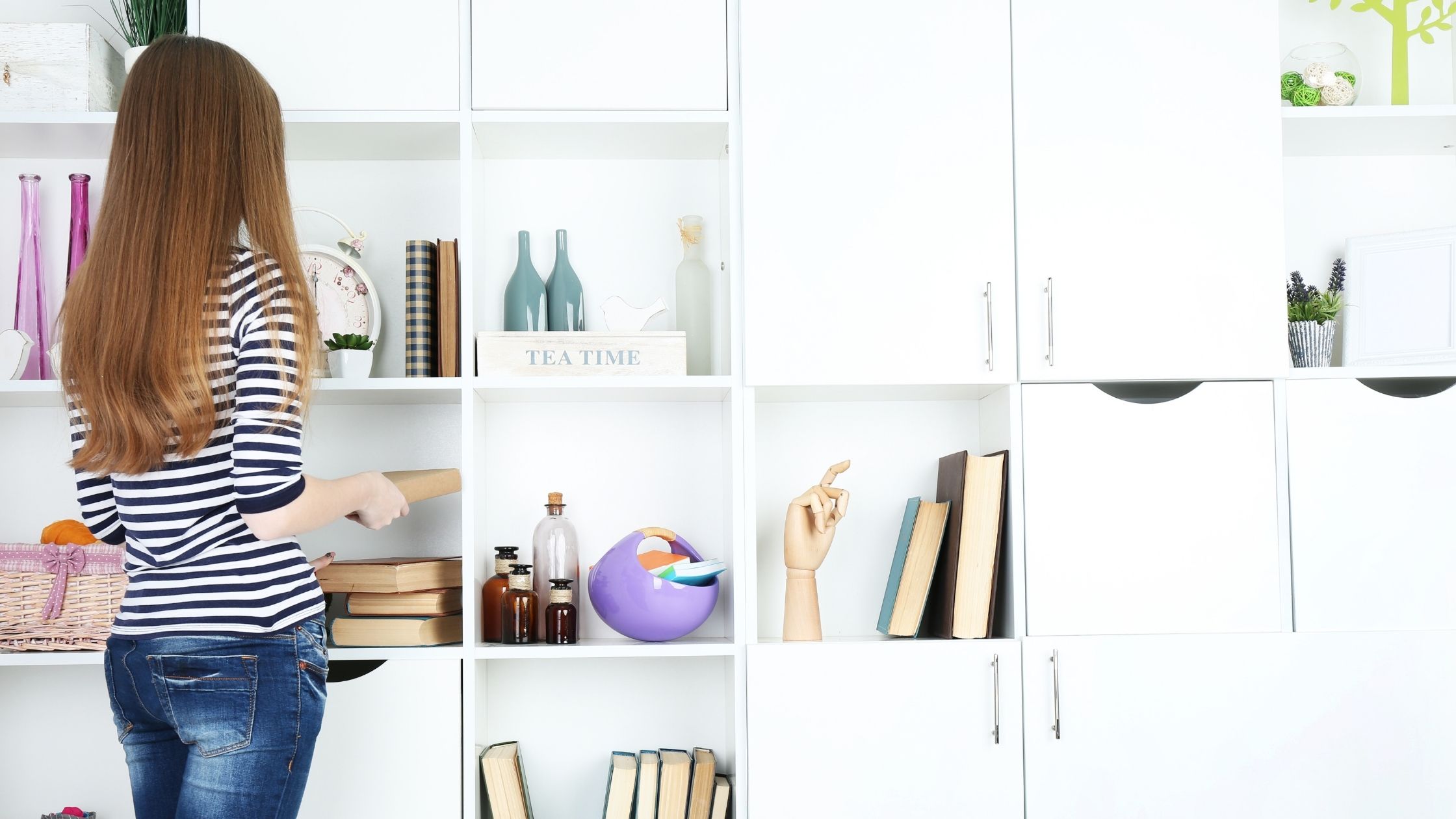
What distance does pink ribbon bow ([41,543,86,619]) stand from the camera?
72.1 inches

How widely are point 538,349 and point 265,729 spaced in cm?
86

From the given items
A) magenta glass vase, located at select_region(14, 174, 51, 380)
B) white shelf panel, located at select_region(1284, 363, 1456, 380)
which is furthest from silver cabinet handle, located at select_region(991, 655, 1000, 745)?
magenta glass vase, located at select_region(14, 174, 51, 380)

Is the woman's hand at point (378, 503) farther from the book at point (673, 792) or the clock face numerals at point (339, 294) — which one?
the book at point (673, 792)

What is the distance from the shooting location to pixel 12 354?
1.93 m

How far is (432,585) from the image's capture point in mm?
1926

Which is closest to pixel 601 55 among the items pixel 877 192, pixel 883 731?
pixel 877 192

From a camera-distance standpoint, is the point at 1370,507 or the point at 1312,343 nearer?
the point at 1370,507

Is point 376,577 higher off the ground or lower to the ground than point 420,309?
lower

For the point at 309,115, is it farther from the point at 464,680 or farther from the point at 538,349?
the point at 464,680

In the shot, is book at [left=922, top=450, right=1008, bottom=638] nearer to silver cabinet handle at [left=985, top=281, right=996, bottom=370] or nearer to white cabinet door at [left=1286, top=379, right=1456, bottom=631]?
silver cabinet handle at [left=985, top=281, right=996, bottom=370]

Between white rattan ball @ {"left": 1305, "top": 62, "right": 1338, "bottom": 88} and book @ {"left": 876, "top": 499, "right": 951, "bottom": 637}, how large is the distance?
3.60 feet

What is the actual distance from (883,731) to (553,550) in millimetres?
704

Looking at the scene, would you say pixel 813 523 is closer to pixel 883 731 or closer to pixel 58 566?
pixel 883 731

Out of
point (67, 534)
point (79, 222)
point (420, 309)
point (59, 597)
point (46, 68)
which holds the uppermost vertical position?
point (46, 68)
